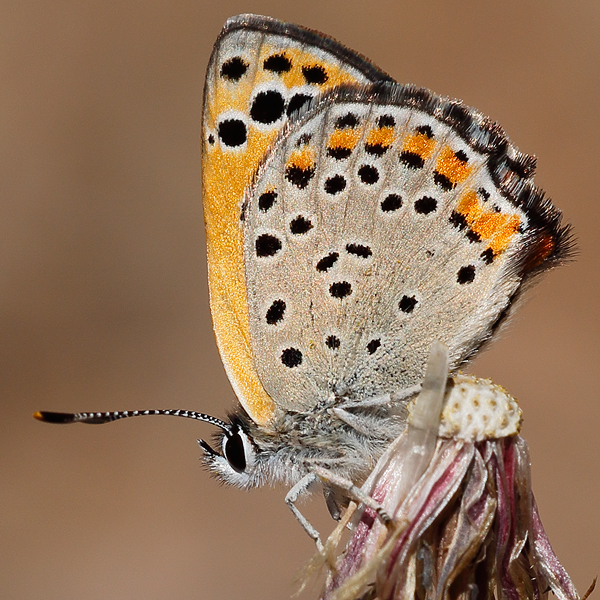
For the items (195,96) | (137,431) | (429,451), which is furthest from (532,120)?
(429,451)

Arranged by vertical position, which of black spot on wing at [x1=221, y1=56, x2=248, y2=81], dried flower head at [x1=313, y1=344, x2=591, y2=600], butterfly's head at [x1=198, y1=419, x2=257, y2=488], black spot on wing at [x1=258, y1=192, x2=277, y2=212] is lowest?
dried flower head at [x1=313, y1=344, x2=591, y2=600]

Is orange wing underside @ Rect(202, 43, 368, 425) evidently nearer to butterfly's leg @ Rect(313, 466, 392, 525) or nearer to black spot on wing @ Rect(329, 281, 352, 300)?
black spot on wing @ Rect(329, 281, 352, 300)

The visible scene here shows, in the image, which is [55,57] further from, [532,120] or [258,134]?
[258,134]

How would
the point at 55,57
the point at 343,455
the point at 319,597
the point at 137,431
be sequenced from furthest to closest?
the point at 55,57 → the point at 137,431 → the point at 343,455 → the point at 319,597

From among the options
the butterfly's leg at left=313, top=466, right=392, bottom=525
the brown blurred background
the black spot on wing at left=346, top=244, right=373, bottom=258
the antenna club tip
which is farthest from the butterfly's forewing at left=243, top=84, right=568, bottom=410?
the brown blurred background

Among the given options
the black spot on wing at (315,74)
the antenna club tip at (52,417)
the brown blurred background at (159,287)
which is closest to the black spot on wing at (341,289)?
the black spot on wing at (315,74)

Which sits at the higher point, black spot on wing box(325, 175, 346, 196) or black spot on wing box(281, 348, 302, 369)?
black spot on wing box(325, 175, 346, 196)

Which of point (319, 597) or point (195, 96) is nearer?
point (319, 597)

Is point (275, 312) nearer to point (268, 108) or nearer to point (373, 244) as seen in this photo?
point (373, 244)
